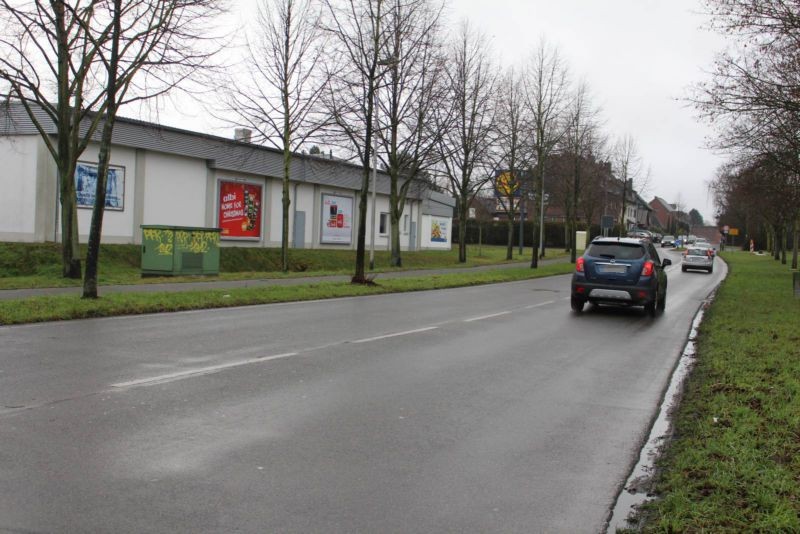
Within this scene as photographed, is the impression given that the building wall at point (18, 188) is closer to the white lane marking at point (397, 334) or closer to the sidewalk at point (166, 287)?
the sidewalk at point (166, 287)

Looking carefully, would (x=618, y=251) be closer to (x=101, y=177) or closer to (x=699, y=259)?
(x=101, y=177)

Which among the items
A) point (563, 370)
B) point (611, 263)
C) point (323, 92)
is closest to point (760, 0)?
point (611, 263)

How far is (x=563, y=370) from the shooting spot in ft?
28.2

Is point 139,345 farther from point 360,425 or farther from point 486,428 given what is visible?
point 486,428

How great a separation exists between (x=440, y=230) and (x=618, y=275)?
42.7 meters

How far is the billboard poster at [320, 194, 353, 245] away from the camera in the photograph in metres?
42.5

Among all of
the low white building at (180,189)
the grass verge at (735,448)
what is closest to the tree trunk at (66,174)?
the low white building at (180,189)

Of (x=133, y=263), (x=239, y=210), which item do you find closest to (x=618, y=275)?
(x=133, y=263)

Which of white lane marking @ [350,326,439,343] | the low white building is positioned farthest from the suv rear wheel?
the low white building

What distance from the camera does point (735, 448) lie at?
199 inches

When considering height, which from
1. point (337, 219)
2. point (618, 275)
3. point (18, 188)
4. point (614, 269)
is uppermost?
point (18, 188)

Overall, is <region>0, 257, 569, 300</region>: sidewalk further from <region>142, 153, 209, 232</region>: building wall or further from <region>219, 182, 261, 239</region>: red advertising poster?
<region>219, 182, 261, 239</region>: red advertising poster

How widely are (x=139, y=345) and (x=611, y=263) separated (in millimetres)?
10024

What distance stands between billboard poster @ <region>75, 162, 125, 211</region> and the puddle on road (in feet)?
77.7
